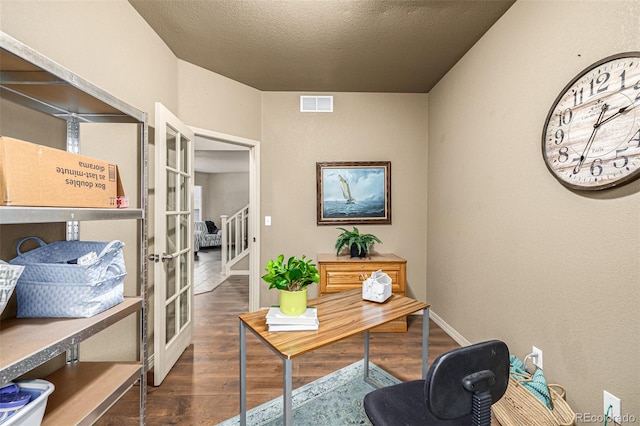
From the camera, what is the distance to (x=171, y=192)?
2340mm

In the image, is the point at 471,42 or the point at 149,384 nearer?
the point at 149,384

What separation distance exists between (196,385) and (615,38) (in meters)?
3.22

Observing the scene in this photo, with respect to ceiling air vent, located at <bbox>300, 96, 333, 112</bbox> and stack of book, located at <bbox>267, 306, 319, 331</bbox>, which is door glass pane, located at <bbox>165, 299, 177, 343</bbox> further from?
ceiling air vent, located at <bbox>300, 96, 333, 112</bbox>

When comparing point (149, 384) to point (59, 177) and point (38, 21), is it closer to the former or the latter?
point (59, 177)

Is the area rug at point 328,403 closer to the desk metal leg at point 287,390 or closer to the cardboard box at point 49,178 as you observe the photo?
the desk metal leg at point 287,390

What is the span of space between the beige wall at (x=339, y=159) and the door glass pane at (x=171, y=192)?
122 centimetres

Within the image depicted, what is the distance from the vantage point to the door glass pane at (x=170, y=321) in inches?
91.0

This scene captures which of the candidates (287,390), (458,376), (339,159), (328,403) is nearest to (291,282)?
(287,390)

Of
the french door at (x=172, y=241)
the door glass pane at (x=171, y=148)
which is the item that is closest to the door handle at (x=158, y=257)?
the french door at (x=172, y=241)

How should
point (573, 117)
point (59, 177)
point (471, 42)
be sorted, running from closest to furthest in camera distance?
point (59, 177)
point (573, 117)
point (471, 42)

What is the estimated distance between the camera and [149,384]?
6.89 feet

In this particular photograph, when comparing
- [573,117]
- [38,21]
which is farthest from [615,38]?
[38,21]

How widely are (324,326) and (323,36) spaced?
88.8 inches

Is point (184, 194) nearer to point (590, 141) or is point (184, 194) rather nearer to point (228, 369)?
point (228, 369)
